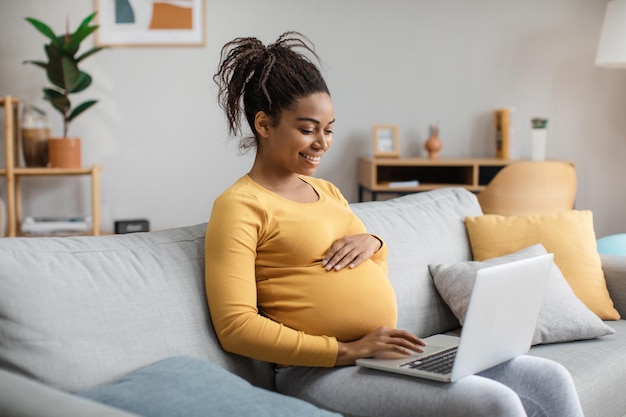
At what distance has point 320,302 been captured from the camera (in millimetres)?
1790

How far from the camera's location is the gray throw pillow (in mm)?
2301

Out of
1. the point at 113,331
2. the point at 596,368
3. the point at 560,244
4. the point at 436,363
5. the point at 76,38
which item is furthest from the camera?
the point at 76,38

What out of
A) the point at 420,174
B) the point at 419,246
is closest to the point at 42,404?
the point at 419,246

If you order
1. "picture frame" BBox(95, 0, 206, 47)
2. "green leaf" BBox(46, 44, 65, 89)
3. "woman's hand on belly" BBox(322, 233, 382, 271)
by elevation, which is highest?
"picture frame" BBox(95, 0, 206, 47)

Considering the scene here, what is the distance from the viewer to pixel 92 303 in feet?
5.24

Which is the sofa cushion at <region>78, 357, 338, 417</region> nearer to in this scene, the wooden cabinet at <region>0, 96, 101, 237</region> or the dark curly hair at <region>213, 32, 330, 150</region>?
the dark curly hair at <region>213, 32, 330, 150</region>

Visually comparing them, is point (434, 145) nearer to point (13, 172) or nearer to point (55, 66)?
point (55, 66)

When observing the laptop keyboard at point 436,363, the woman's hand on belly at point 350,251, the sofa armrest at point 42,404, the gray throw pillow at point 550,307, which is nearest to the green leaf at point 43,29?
the gray throw pillow at point 550,307

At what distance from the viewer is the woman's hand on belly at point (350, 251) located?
1824 millimetres

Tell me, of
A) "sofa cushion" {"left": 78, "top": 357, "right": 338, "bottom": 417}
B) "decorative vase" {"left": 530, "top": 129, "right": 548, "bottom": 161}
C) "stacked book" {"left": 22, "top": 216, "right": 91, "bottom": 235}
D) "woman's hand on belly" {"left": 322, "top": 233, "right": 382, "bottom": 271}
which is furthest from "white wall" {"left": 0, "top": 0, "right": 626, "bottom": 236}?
"sofa cushion" {"left": 78, "top": 357, "right": 338, "bottom": 417}

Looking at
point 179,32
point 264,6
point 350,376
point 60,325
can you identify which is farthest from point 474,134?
point 60,325

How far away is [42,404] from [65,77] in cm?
348

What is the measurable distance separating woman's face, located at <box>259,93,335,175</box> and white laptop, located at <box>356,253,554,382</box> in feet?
1.51

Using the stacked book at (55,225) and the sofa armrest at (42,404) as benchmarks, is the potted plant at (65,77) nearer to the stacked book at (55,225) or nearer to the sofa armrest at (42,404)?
the stacked book at (55,225)
